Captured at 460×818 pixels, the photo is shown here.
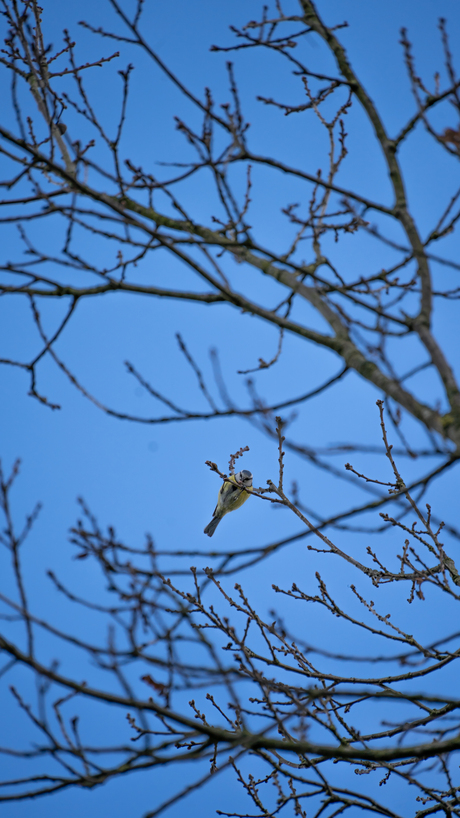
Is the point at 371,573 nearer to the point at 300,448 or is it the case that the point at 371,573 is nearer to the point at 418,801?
the point at 300,448

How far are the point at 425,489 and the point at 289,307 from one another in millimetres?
1628

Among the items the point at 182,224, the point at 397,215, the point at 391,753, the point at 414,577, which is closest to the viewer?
the point at 391,753

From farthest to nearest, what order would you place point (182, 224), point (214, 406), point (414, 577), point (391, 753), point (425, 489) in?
1. point (182, 224)
2. point (414, 577)
3. point (214, 406)
4. point (425, 489)
5. point (391, 753)

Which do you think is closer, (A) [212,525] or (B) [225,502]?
(B) [225,502]

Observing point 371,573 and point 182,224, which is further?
point 182,224

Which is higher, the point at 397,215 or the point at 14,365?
the point at 14,365

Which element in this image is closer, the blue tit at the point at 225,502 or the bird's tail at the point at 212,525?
the blue tit at the point at 225,502

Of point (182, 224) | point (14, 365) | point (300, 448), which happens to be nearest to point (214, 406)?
point (300, 448)

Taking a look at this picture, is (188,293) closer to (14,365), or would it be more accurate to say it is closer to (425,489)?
(14,365)

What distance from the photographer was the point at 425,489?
2355 millimetres

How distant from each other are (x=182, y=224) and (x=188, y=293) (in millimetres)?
1908

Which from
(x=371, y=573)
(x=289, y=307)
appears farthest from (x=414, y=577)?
(x=289, y=307)

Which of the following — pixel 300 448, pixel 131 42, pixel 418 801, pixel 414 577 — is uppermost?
pixel 131 42

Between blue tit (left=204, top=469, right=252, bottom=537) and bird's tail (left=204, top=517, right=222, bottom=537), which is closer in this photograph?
blue tit (left=204, top=469, right=252, bottom=537)
